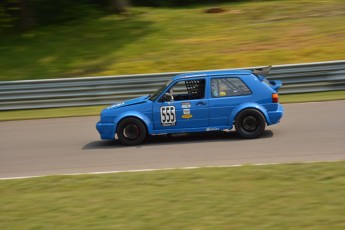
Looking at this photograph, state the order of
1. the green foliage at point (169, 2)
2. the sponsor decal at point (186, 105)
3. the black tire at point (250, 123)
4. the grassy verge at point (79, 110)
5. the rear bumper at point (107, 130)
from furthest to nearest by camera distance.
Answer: the green foliage at point (169, 2) < the grassy verge at point (79, 110) < the rear bumper at point (107, 130) < the sponsor decal at point (186, 105) < the black tire at point (250, 123)

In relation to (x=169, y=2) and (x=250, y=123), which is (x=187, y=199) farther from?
(x=169, y=2)

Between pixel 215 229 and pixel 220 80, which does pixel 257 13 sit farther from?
pixel 215 229

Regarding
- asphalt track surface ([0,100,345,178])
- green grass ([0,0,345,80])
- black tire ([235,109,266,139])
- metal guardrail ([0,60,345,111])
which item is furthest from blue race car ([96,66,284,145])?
green grass ([0,0,345,80])

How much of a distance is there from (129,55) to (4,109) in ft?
18.2

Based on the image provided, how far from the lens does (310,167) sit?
8.27 meters

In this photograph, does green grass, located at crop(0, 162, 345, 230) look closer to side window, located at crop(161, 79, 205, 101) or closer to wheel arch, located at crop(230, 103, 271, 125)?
wheel arch, located at crop(230, 103, 271, 125)

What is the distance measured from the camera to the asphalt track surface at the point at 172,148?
9922 millimetres

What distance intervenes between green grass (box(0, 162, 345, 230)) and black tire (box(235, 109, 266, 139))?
2.92m

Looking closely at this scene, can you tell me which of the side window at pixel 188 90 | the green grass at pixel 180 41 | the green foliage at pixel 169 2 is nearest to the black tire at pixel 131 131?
the side window at pixel 188 90

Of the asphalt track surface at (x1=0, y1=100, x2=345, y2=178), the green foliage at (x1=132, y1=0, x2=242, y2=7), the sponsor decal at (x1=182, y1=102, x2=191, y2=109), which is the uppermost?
the green foliage at (x1=132, y1=0, x2=242, y2=7)

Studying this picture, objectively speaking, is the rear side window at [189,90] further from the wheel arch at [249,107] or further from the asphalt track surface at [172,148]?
the asphalt track surface at [172,148]

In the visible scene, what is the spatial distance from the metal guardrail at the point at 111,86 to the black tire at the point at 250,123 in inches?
203

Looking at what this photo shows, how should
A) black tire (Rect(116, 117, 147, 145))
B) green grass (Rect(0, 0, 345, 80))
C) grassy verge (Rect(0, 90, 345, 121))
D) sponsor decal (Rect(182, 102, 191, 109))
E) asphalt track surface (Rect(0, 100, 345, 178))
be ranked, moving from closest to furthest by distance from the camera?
asphalt track surface (Rect(0, 100, 345, 178)) < sponsor decal (Rect(182, 102, 191, 109)) < black tire (Rect(116, 117, 147, 145)) < grassy verge (Rect(0, 90, 345, 121)) < green grass (Rect(0, 0, 345, 80))

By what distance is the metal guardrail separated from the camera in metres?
16.3
